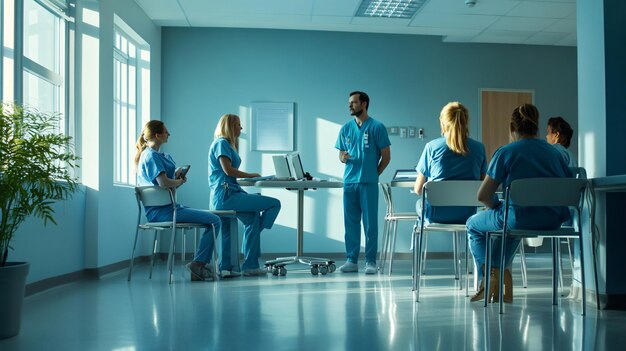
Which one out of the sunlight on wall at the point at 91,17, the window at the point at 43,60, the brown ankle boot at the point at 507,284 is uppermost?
the sunlight on wall at the point at 91,17

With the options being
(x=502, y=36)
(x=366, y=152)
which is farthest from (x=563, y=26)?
(x=366, y=152)

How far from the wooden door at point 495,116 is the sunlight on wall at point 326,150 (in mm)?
1848

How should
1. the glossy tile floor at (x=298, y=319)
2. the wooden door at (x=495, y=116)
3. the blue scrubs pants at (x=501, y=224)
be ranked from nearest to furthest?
the glossy tile floor at (x=298, y=319), the blue scrubs pants at (x=501, y=224), the wooden door at (x=495, y=116)

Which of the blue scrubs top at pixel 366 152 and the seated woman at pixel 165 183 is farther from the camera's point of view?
the blue scrubs top at pixel 366 152

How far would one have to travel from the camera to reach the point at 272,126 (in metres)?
7.97

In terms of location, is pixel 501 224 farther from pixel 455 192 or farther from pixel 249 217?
pixel 249 217

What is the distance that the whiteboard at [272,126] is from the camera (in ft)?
26.1

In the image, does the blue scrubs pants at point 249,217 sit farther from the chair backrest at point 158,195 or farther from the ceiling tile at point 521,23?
the ceiling tile at point 521,23

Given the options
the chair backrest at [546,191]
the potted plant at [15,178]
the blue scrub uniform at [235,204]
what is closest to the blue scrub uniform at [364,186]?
the blue scrub uniform at [235,204]

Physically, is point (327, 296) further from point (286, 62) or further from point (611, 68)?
point (286, 62)

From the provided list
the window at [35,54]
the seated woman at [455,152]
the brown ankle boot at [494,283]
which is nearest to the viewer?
the brown ankle boot at [494,283]

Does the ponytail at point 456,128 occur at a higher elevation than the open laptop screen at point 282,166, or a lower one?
higher

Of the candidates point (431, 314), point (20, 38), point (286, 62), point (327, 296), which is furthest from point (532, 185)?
point (286, 62)

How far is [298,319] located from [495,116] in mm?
5601
